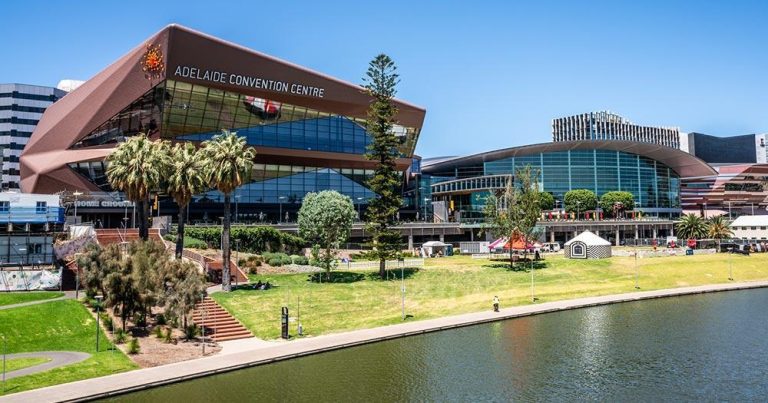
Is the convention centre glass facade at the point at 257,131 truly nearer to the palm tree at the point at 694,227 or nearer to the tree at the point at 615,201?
the palm tree at the point at 694,227

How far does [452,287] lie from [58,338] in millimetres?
36126

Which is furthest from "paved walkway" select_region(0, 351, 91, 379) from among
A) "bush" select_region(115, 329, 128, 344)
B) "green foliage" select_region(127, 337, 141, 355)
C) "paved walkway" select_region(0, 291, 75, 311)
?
"paved walkway" select_region(0, 291, 75, 311)

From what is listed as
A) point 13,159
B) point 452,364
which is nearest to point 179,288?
point 452,364

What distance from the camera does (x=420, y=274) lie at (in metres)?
65.2

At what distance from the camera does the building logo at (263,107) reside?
86.4m

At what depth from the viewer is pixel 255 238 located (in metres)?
A: 72.5

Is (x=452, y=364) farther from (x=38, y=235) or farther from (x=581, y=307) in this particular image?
(x=38, y=235)

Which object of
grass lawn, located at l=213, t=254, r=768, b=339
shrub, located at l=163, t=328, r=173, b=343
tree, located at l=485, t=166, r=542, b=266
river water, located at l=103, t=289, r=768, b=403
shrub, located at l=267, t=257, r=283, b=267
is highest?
tree, located at l=485, t=166, r=542, b=266

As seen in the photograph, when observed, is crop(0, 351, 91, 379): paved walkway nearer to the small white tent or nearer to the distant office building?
the small white tent

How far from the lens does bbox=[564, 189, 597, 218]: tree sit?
5172 inches

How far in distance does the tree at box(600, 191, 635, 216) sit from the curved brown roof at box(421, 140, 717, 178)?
1230cm

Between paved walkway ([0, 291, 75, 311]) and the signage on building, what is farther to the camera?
the signage on building

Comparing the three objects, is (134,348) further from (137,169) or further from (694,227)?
(694,227)

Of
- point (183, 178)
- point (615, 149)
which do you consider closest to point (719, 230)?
point (615, 149)
